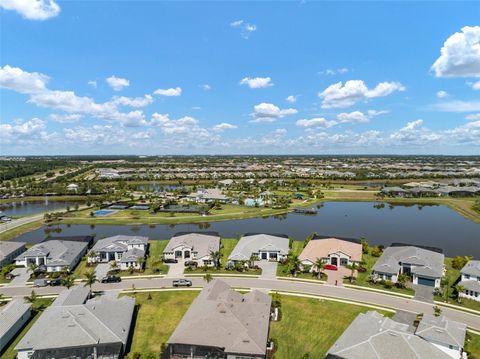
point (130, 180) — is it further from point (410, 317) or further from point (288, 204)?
point (410, 317)

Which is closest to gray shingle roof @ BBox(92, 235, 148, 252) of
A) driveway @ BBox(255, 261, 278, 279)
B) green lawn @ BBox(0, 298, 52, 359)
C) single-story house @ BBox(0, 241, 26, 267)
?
single-story house @ BBox(0, 241, 26, 267)

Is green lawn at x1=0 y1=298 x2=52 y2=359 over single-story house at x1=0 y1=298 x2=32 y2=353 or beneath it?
beneath

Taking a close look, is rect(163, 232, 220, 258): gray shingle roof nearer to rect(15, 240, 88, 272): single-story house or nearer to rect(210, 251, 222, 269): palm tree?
rect(210, 251, 222, 269): palm tree

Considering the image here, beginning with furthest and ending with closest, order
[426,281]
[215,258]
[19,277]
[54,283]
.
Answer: [215,258], [19,277], [54,283], [426,281]

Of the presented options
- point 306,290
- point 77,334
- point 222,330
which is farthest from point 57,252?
point 306,290

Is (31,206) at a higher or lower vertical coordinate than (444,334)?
lower

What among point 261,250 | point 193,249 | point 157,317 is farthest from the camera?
point 193,249

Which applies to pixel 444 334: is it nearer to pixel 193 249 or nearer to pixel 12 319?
pixel 193 249
